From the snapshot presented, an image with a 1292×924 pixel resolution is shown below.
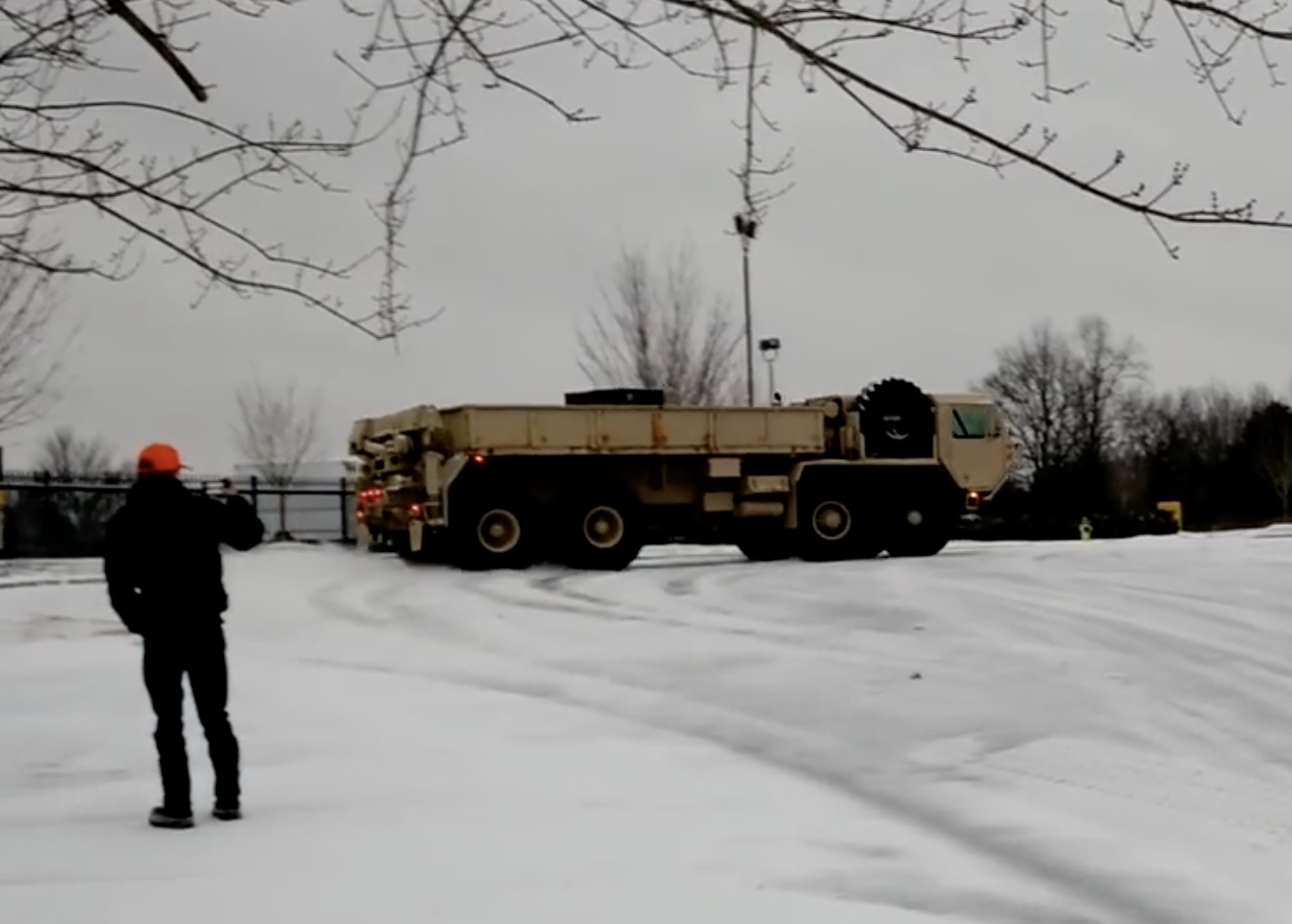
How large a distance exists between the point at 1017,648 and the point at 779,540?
33.3 feet

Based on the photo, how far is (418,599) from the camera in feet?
58.6

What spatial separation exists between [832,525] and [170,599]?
599 inches

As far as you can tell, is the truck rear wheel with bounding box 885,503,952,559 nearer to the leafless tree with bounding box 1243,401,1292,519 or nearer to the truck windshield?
the truck windshield

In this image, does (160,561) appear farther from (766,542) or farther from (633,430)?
(766,542)

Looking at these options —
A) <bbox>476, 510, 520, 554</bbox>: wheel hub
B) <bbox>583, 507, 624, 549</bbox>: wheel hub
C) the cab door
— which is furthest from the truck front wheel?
<bbox>476, 510, 520, 554</bbox>: wheel hub

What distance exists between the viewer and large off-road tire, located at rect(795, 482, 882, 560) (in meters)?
22.1

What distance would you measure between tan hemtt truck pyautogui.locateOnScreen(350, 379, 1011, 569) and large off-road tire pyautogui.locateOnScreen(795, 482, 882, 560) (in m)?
0.02

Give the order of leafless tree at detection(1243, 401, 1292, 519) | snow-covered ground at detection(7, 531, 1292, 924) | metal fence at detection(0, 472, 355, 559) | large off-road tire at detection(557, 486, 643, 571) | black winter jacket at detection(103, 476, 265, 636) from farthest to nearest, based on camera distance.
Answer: leafless tree at detection(1243, 401, 1292, 519) → metal fence at detection(0, 472, 355, 559) → large off-road tire at detection(557, 486, 643, 571) → black winter jacket at detection(103, 476, 265, 636) → snow-covered ground at detection(7, 531, 1292, 924)

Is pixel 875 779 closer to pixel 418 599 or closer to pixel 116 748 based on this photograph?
pixel 116 748

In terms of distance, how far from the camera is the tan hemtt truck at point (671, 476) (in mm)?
20734

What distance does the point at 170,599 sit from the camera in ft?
25.4

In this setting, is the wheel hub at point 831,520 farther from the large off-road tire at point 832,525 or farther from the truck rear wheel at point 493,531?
the truck rear wheel at point 493,531

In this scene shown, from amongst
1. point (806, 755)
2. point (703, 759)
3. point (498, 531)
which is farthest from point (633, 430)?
point (703, 759)

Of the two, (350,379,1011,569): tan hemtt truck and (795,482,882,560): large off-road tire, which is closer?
Result: (350,379,1011,569): tan hemtt truck
